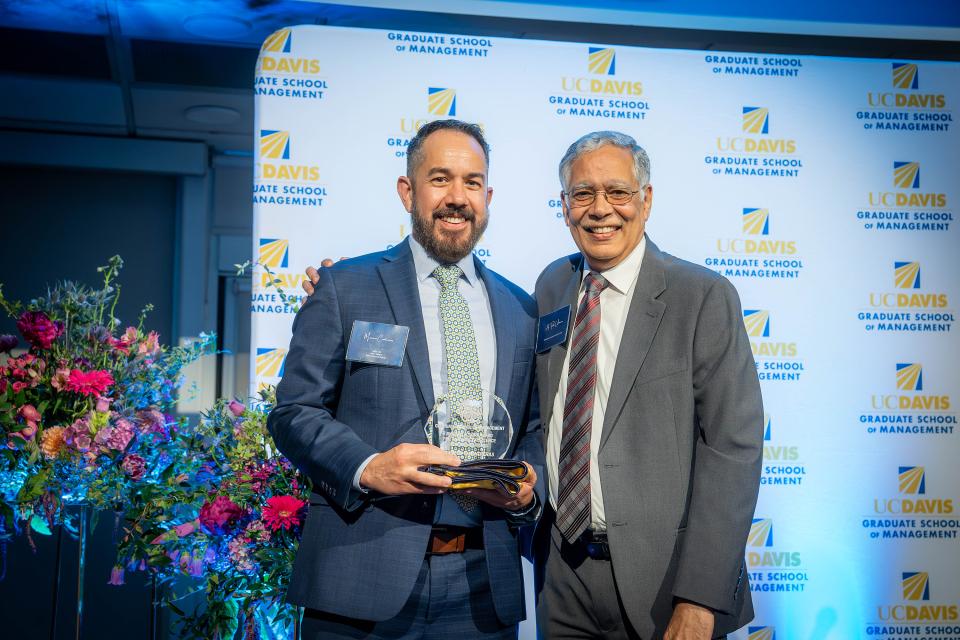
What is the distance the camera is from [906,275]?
169 inches

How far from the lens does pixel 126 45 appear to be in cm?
534

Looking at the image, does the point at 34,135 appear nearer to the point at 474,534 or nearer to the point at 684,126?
the point at 684,126

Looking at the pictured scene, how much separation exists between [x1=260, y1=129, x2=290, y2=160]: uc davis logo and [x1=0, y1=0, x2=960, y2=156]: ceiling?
0.83 m

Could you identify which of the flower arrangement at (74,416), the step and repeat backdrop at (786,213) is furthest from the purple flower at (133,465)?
the step and repeat backdrop at (786,213)

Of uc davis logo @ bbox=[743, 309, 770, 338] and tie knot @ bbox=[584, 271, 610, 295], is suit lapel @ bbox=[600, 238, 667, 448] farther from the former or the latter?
uc davis logo @ bbox=[743, 309, 770, 338]

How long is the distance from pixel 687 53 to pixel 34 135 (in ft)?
17.4

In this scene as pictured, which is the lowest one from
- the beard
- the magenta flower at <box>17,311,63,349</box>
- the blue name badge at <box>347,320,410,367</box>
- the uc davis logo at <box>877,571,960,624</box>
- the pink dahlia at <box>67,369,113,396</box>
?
the uc davis logo at <box>877,571,960,624</box>

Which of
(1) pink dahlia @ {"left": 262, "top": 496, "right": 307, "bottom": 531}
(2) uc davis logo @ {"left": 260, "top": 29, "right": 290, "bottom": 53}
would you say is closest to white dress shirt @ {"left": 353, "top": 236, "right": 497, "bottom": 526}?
(1) pink dahlia @ {"left": 262, "top": 496, "right": 307, "bottom": 531}

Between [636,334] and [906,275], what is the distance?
8.69 ft

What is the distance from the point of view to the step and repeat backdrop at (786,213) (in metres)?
3.91

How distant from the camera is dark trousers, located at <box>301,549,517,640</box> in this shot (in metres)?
1.98

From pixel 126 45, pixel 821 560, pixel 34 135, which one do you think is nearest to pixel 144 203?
pixel 34 135

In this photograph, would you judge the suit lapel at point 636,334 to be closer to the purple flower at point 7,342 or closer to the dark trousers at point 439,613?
the dark trousers at point 439,613

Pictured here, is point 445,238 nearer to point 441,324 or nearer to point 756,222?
point 441,324
